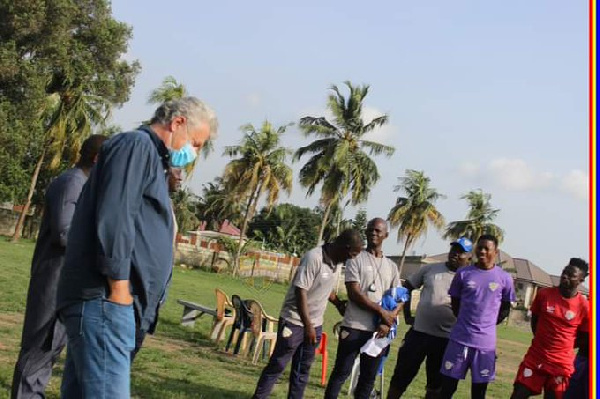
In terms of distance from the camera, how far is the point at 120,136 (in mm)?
3084

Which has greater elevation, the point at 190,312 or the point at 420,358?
the point at 190,312

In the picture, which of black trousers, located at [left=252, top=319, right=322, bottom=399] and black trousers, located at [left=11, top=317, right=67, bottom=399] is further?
black trousers, located at [left=252, top=319, right=322, bottom=399]

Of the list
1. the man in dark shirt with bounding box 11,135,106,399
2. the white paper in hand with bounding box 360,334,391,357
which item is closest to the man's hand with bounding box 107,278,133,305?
the man in dark shirt with bounding box 11,135,106,399

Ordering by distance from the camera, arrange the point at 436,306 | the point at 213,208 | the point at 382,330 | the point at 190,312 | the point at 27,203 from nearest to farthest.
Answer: the point at 382,330
the point at 436,306
the point at 190,312
the point at 27,203
the point at 213,208

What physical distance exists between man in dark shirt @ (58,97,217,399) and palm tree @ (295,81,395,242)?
1752 inches

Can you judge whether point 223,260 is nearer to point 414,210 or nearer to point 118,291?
point 414,210

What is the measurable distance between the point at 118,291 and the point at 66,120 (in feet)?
132

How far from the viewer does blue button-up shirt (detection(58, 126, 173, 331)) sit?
2941 mm

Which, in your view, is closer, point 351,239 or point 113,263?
point 113,263

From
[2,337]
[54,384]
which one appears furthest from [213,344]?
[54,384]

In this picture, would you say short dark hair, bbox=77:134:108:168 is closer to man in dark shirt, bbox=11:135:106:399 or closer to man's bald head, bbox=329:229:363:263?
man in dark shirt, bbox=11:135:106:399

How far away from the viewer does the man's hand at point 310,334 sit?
249 inches

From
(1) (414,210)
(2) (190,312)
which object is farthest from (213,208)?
(2) (190,312)

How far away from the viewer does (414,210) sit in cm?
5984
